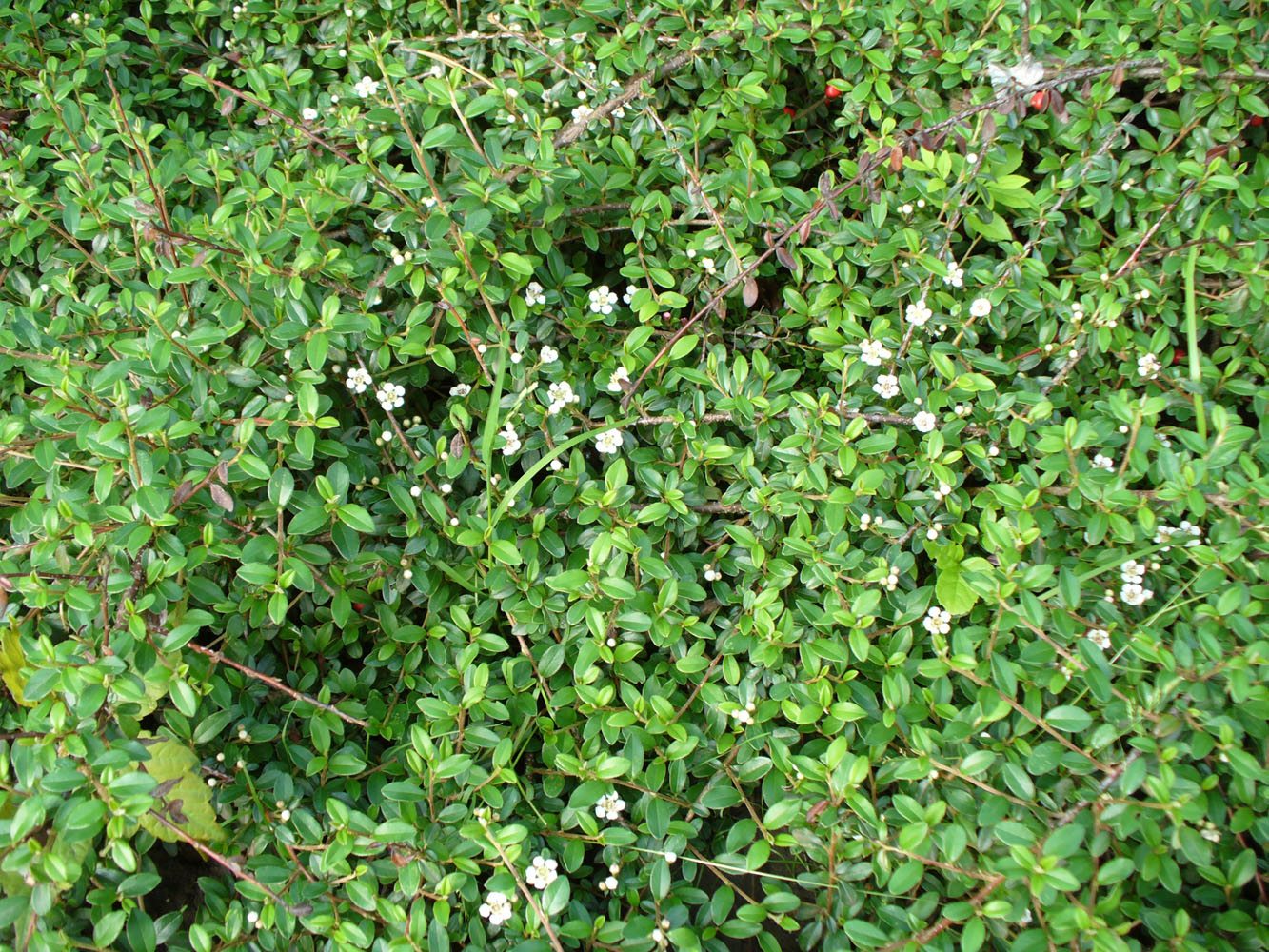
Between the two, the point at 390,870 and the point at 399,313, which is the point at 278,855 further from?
the point at 399,313

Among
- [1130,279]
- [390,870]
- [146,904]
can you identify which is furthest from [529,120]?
[146,904]

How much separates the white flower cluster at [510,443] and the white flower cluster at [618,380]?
0.84ft

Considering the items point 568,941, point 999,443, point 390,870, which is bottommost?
point 568,941

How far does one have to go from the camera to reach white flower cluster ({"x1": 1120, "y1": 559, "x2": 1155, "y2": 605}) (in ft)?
5.99

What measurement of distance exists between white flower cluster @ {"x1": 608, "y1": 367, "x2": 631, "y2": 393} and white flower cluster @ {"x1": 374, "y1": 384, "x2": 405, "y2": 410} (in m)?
0.48

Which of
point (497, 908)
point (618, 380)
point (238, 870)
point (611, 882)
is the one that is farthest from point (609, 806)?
point (618, 380)

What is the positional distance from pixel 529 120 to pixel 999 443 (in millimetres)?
1386

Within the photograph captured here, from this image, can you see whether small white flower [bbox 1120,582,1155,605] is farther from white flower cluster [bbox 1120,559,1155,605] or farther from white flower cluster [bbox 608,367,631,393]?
white flower cluster [bbox 608,367,631,393]

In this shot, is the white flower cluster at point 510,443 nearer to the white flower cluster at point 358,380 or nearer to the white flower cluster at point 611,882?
the white flower cluster at point 358,380

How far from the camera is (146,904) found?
6.03ft

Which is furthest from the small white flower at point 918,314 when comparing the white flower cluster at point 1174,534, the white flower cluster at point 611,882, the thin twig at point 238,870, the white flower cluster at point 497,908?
the thin twig at point 238,870

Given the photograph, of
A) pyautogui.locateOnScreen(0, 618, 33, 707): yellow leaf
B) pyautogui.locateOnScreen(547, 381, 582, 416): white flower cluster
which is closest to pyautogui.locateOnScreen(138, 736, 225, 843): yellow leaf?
pyautogui.locateOnScreen(0, 618, 33, 707): yellow leaf

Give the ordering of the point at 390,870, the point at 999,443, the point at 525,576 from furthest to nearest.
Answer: the point at 999,443 < the point at 525,576 < the point at 390,870

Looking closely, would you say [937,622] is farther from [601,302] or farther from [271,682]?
[271,682]
